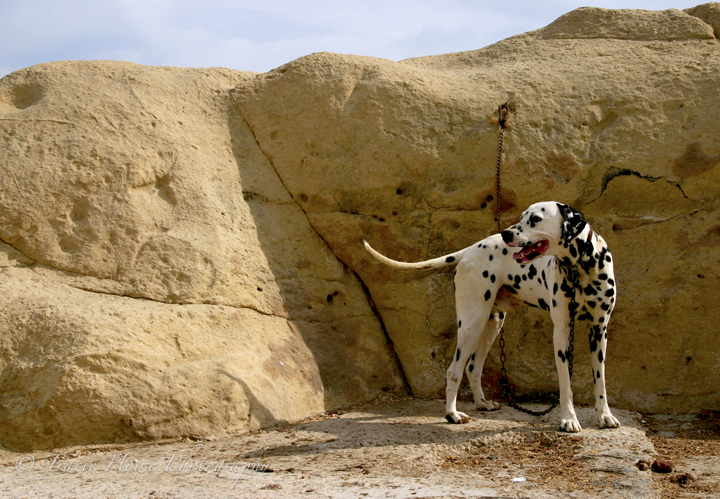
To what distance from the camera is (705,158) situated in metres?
6.23

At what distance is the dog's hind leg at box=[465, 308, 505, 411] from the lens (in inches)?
237

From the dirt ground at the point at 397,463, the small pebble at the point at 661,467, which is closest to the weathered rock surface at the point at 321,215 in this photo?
the dirt ground at the point at 397,463

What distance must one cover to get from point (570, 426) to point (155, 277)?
370 centimetres

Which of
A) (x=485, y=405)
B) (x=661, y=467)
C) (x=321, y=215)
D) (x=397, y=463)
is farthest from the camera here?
(x=321, y=215)

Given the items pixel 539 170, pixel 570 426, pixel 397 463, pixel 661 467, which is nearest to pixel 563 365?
pixel 570 426

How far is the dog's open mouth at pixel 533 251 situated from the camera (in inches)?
194

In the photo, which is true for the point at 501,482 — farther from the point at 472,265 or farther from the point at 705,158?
the point at 705,158

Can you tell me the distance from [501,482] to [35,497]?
2782 millimetres

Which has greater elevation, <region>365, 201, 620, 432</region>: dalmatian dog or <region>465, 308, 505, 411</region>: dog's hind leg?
<region>365, 201, 620, 432</region>: dalmatian dog

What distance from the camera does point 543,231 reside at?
491 cm

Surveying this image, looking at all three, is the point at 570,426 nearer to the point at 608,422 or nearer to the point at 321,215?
the point at 608,422

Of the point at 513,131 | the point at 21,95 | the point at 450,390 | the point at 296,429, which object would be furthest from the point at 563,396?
the point at 21,95

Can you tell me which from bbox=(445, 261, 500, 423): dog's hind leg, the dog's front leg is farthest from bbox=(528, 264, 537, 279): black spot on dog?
the dog's front leg

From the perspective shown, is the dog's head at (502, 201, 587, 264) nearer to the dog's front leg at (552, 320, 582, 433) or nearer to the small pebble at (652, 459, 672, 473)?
the dog's front leg at (552, 320, 582, 433)
